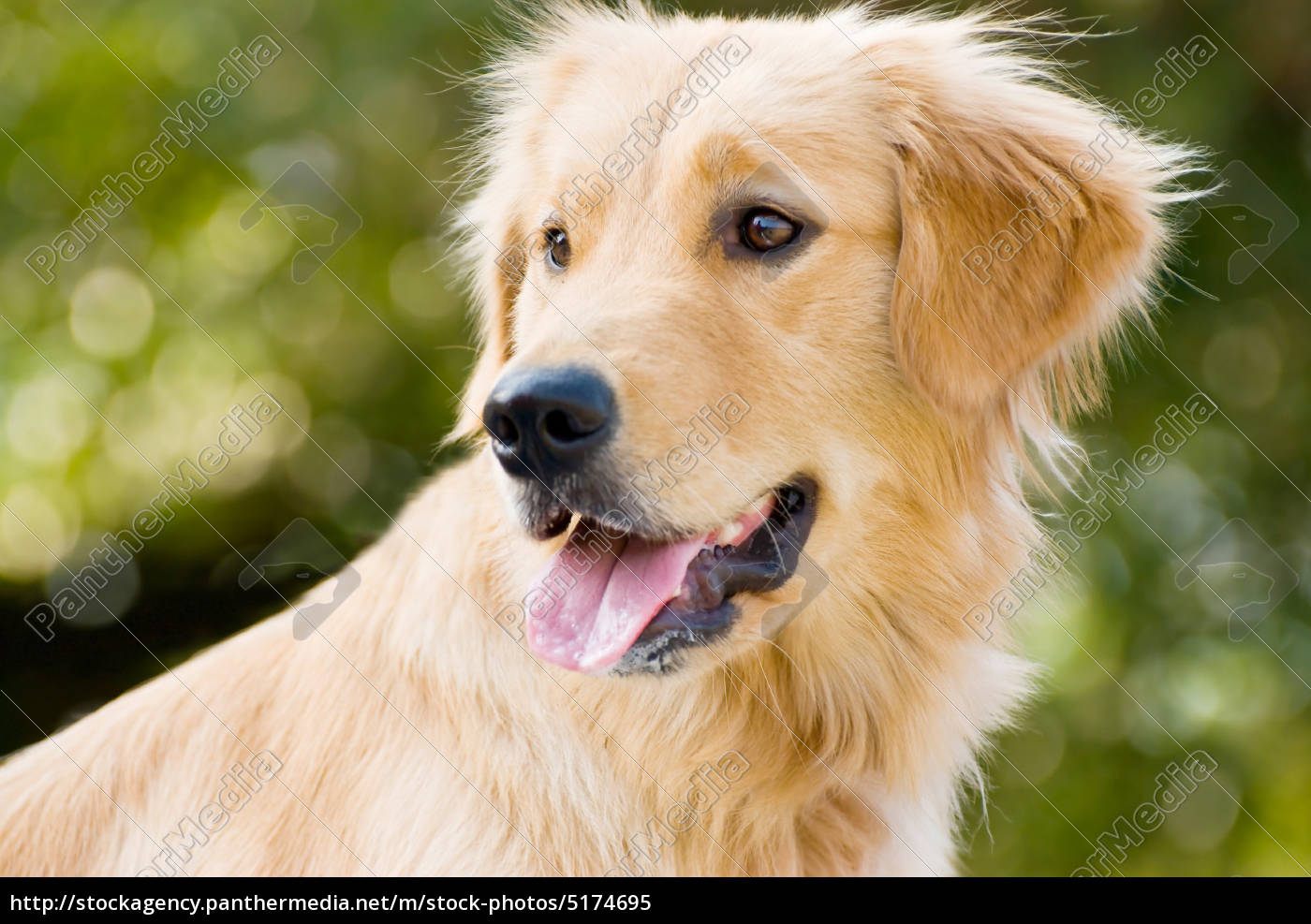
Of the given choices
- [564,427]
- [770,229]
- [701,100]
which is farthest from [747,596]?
[701,100]

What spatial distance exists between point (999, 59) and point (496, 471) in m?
2.10

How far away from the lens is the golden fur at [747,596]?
2.67 m

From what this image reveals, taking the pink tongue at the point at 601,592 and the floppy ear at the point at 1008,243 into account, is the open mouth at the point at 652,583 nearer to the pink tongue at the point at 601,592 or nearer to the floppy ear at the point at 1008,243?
the pink tongue at the point at 601,592

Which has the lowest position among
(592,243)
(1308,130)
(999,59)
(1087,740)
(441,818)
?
(1087,740)

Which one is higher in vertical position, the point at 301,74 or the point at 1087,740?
the point at 301,74

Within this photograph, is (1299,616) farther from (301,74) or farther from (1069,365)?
(301,74)

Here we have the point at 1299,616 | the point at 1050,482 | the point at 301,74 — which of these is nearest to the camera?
the point at 1050,482

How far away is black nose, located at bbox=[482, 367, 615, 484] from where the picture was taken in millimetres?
2418

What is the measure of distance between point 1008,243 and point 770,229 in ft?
2.13

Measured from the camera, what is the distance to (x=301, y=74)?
215 inches

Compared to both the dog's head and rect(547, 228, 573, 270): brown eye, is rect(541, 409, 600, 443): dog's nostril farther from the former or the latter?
rect(547, 228, 573, 270): brown eye

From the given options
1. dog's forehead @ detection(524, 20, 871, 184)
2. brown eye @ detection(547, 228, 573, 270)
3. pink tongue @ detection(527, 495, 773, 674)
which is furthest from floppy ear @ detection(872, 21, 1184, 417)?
brown eye @ detection(547, 228, 573, 270)

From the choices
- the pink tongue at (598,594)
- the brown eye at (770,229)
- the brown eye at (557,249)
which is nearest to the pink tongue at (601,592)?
the pink tongue at (598,594)

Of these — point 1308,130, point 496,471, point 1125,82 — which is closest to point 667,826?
point 496,471
